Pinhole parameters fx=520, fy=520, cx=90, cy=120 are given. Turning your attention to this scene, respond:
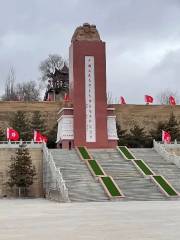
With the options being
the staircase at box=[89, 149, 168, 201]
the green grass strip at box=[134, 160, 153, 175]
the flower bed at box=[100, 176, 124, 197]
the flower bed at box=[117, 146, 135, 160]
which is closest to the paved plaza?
the flower bed at box=[100, 176, 124, 197]

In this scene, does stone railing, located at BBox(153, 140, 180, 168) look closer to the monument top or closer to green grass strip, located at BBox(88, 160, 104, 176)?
green grass strip, located at BBox(88, 160, 104, 176)

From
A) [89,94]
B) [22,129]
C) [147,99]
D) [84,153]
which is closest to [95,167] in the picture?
[84,153]

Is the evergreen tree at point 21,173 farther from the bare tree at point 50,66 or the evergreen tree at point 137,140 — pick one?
the bare tree at point 50,66

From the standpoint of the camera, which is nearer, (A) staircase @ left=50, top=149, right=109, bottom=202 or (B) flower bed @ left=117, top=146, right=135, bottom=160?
(A) staircase @ left=50, top=149, right=109, bottom=202

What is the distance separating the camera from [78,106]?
32750mm

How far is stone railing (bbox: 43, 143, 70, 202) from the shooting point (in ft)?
71.7

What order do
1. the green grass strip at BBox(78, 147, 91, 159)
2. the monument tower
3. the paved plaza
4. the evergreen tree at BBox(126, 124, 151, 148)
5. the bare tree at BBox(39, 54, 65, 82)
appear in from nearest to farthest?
1. the paved plaza
2. the green grass strip at BBox(78, 147, 91, 159)
3. the monument tower
4. the evergreen tree at BBox(126, 124, 151, 148)
5. the bare tree at BBox(39, 54, 65, 82)

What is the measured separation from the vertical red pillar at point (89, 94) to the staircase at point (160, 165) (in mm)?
2590

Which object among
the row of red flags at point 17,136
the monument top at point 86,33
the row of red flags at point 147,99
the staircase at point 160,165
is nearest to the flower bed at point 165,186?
the staircase at point 160,165

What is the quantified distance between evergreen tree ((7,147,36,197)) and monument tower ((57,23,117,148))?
526cm

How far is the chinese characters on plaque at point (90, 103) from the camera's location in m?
32.7

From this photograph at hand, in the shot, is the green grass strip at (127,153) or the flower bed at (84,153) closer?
the flower bed at (84,153)

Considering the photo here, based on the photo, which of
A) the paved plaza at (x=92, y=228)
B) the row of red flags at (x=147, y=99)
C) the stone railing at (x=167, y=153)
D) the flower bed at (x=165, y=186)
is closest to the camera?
the paved plaza at (x=92, y=228)

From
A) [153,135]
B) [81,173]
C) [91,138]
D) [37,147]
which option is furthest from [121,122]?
[81,173]
